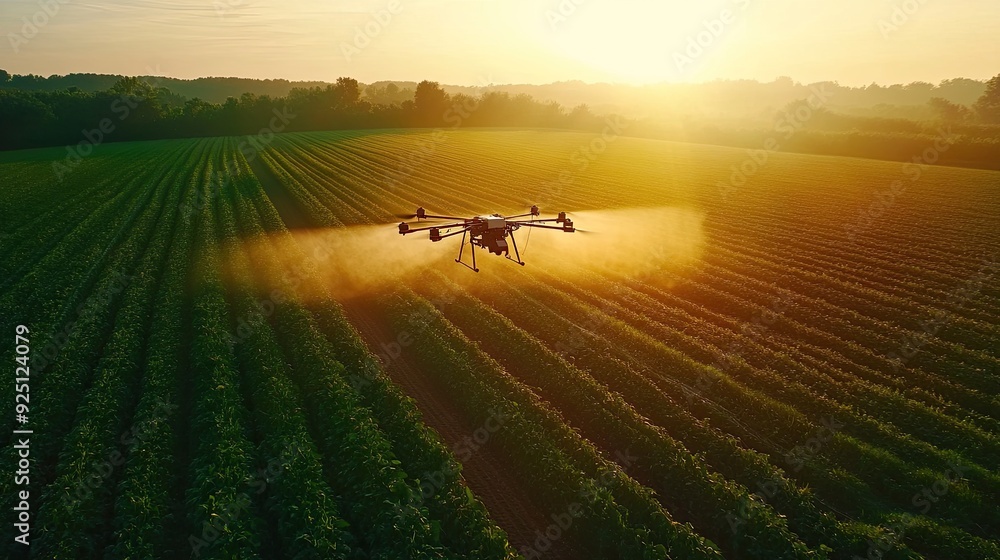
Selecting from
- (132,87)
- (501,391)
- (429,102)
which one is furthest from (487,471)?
(132,87)

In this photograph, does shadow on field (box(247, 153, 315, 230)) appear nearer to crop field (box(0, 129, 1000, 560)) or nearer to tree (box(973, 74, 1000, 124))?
crop field (box(0, 129, 1000, 560))

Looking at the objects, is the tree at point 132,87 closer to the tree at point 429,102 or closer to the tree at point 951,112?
the tree at point 429,102

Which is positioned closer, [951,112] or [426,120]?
[951,112]

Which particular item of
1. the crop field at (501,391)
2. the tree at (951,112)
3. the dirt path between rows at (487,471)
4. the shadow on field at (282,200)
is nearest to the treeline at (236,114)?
the shadow on field at (282,200)

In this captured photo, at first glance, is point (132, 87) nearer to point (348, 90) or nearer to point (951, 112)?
point (348, 90)

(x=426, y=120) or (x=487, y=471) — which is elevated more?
(x=426, y=120)

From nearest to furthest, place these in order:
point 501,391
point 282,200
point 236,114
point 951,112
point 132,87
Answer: point 501,391 → point 282,200 → point 236,114 → point 951,112 → point 132,87

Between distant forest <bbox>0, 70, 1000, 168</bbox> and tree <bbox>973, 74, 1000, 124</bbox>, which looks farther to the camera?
tree <bbox>973, 74, 1000, 124</bbox>

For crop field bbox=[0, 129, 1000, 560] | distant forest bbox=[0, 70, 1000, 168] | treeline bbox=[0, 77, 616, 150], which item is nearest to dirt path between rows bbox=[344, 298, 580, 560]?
crop field bbox=[0, 129, 1000, 560]
